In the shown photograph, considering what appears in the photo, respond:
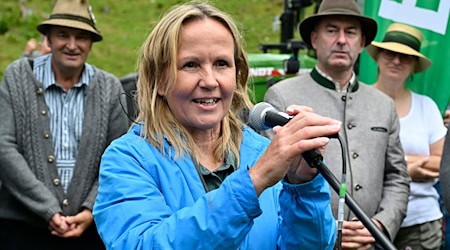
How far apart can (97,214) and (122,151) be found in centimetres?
20

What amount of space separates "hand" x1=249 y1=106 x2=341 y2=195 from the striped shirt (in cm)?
279

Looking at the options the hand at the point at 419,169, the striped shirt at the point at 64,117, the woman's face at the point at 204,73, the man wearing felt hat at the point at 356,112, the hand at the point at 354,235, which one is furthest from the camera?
the striped shirt at the point at 64,117

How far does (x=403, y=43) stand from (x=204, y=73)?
283cm

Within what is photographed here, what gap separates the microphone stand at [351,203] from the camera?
1.60 m

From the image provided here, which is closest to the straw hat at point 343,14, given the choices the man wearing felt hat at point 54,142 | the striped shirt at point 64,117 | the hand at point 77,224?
the man wearing felt hat at point 54,142

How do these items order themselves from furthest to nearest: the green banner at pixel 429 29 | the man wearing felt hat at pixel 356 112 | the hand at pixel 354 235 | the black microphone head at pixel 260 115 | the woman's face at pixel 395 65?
1. the green banner at pixel 429 29
2. the woman's face at pixel 395 65
3. the man wearing felt hat at pixel 356 112
4. the hand at pixel 354 235
5. the black microphone head at pixel 260 115

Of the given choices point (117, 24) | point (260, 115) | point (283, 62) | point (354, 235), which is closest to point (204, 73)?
point (260, 115)

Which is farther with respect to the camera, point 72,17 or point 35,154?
point 72,17

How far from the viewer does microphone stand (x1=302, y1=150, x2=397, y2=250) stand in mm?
1599

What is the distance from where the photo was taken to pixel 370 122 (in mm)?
4031

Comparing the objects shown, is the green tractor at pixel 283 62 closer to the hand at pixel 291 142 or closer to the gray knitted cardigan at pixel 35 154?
the gray knitted cardigan at pixel 35 154

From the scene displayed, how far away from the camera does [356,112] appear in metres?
4.04

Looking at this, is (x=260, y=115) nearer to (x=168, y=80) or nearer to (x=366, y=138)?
(x=168, y=80)

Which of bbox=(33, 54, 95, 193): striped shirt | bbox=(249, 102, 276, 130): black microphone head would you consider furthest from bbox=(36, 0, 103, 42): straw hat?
bbox=(249, 102, 276, 130): black microphone head
